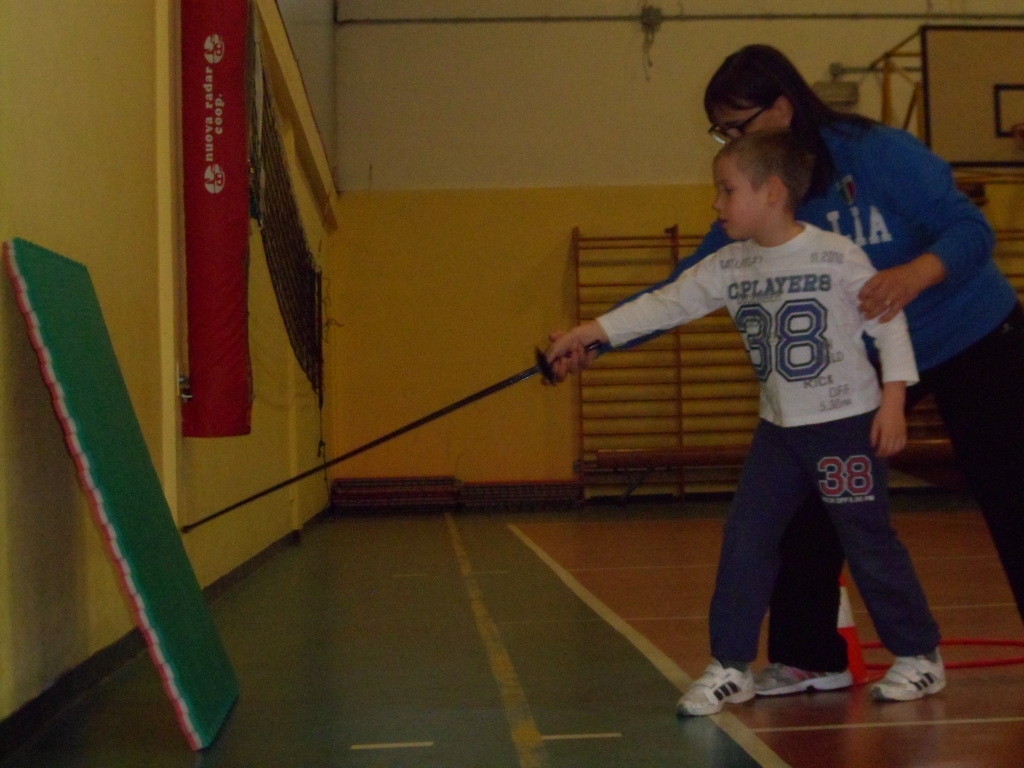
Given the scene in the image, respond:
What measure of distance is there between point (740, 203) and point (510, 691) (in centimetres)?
119

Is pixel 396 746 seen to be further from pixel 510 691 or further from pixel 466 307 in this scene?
pixel 466 307

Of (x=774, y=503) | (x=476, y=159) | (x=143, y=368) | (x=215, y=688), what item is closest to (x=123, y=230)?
(x=143, y=368)

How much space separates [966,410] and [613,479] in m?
6.83

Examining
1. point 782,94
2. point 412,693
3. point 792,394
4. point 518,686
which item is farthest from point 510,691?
point 782,94

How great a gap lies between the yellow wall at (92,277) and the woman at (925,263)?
111 centimetres

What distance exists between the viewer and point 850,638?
2479 millimetres

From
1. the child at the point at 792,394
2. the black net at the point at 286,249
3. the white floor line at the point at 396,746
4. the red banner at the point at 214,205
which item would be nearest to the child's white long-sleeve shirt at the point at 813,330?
the child at the point at 792,394

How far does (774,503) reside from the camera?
2.34 m

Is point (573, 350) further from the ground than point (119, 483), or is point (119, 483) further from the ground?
point (573, 350)

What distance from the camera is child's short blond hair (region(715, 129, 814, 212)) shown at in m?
2.22

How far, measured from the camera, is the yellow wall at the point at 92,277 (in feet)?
7.31

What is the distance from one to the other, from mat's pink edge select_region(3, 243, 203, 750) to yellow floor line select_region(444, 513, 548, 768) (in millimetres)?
600

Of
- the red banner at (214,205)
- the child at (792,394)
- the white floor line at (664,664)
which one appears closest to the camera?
the white floor line at (664,664)

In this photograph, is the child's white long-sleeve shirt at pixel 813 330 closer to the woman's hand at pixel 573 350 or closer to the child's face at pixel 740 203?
the child's face at pixel 740 203
